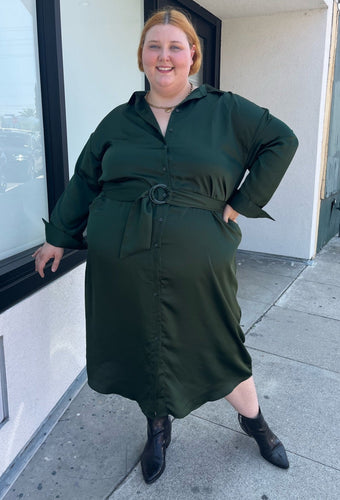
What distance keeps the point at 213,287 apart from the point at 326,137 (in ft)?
13.2

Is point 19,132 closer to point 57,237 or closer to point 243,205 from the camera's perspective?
point 57,237

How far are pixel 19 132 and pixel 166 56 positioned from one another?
922mm

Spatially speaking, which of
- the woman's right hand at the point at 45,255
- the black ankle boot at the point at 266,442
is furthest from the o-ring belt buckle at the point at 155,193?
the black ankle boot at the point at 266,442

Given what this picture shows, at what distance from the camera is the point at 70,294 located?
2621mm

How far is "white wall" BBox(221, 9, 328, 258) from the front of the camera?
4816 millimetres

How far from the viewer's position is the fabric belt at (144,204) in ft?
5.66

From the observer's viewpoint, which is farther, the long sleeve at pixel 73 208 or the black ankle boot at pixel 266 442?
the black ankle boot at pixel 266 442

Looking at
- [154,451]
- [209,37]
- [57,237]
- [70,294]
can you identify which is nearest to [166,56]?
[57,237]

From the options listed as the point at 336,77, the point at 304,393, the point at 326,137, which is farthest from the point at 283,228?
the point at 304,393

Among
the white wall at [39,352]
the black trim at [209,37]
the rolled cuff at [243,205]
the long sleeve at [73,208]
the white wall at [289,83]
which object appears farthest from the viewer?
the white wall at [289,83]

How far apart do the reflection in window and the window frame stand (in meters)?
0.04

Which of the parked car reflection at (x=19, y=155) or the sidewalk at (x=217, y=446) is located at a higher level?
the parked car reflection at (x=19, y=155)

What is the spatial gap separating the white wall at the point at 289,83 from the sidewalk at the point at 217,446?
216cm

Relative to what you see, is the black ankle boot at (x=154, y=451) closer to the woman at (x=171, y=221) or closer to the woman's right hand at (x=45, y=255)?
the woman at (x=171, y=221)
